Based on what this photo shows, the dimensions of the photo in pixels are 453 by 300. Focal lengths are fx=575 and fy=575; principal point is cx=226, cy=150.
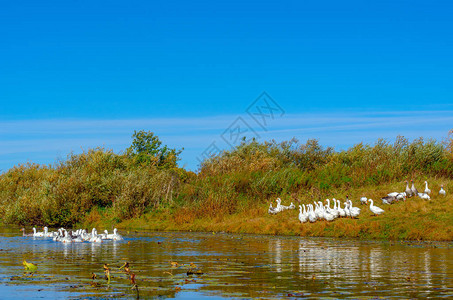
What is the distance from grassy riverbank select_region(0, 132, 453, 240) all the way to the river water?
6573mm

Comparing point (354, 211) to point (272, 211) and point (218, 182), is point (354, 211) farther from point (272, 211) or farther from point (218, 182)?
point (218, 182)

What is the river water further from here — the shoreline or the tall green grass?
the tall green grass

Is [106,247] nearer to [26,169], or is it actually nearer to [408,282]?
[408,282]

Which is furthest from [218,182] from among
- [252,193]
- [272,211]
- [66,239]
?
[66,239]

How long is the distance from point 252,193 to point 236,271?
27.9 metres

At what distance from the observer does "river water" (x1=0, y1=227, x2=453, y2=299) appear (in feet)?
44.4

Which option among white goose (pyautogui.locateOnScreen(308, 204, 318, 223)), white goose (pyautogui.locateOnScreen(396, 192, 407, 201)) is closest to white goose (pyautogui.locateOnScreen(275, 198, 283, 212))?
white goose (pyautogui.locateOnScreen(308, 204, 318, 223))

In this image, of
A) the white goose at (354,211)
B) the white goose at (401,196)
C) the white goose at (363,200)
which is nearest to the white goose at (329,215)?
the white goose at (354,211)

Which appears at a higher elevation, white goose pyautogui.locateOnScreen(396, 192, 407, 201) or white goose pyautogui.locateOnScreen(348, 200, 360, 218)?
white goose pyautogui.locateOnScreen(396, 192, 407, 201)

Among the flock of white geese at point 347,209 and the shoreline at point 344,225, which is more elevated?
the flock of white geese at point 347,209

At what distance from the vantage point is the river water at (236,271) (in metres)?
13.5

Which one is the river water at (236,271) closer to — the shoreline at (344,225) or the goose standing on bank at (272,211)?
the shoreline at (344,225)

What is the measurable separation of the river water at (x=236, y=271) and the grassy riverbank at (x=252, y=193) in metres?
6.57

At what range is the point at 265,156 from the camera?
5962 cm
